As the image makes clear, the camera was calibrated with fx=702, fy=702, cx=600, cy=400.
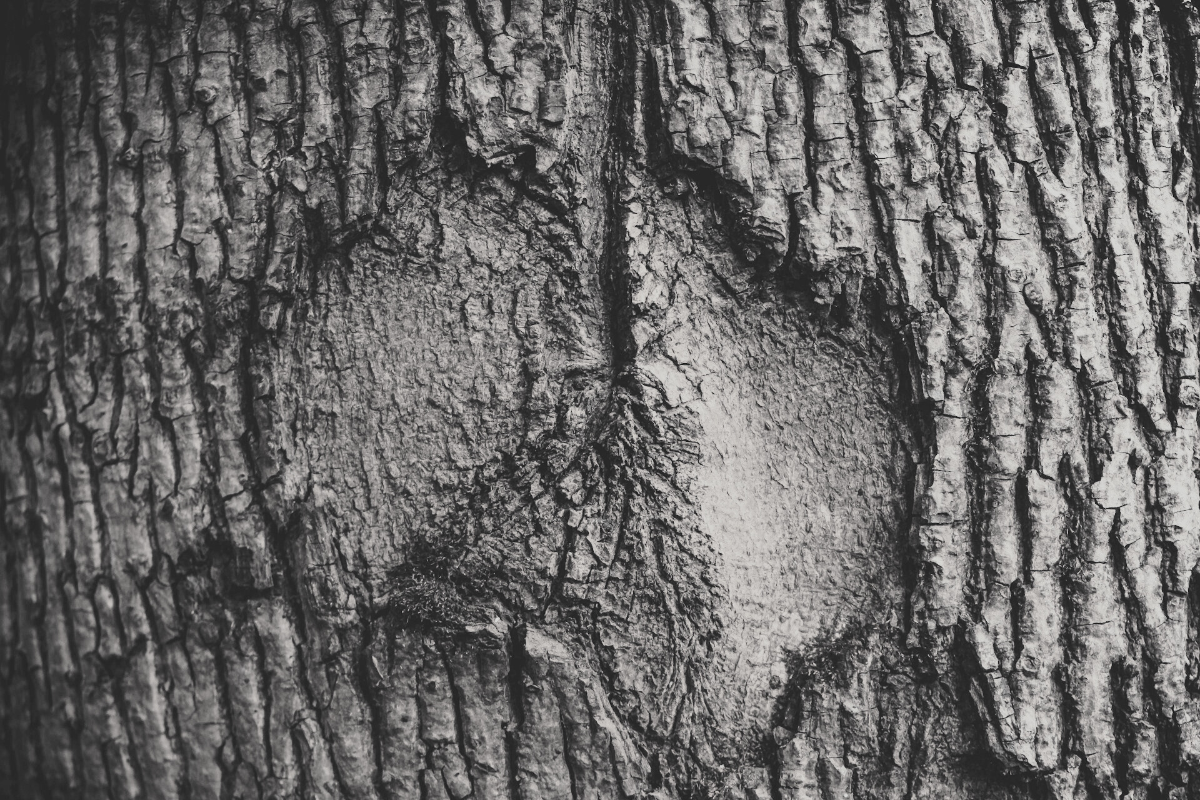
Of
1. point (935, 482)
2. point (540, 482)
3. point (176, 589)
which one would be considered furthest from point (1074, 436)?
point (176, 589)

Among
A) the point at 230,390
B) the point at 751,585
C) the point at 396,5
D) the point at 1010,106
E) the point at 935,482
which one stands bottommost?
the point at 751,585

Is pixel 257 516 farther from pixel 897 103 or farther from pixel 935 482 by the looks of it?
pixel 897 103

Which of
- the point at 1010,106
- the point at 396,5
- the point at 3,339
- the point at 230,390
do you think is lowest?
the point at 230,390

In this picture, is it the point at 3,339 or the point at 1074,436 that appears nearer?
the point at 1074,436

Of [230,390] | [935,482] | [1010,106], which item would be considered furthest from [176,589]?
[1010,106]

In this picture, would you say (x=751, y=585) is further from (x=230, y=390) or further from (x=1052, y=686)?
(x=230, y=390)

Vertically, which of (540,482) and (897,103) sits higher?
(897,103)
